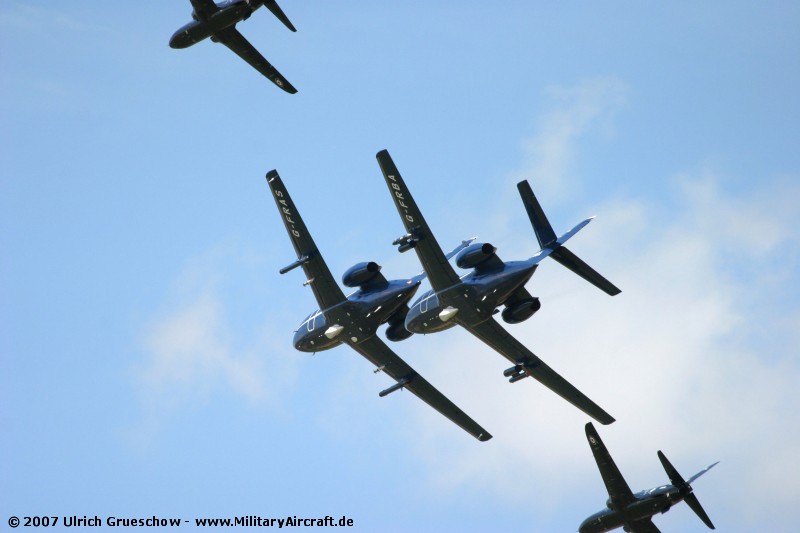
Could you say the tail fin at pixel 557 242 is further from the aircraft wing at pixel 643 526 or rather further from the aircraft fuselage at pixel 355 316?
the aircraft wing at pixel 643 526

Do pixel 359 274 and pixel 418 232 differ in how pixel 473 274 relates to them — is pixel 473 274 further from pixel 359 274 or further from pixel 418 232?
pixel 359 274

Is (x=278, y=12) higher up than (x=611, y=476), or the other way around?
(x=278, y=12)

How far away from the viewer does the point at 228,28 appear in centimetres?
7825

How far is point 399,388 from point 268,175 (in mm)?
18062

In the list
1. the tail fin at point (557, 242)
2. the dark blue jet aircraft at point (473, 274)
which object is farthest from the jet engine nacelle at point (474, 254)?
the tail fin at point (557, 242)

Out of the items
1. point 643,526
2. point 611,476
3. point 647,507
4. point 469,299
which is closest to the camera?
point 469,299

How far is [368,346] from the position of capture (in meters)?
80.5

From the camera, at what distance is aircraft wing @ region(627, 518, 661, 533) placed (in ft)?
274

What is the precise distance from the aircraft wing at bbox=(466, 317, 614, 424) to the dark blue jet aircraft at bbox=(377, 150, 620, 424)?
34.8 inches

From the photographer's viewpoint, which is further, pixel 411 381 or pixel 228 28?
pixel 411 381

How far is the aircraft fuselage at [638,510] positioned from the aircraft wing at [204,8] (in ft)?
144

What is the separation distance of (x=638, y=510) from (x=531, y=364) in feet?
42.2

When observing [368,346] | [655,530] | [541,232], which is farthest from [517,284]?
[655,530]

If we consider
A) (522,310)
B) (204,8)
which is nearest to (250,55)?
(204,8)
